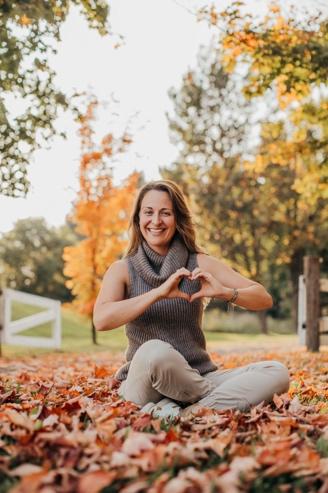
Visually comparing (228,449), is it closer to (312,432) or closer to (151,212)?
(312,432)

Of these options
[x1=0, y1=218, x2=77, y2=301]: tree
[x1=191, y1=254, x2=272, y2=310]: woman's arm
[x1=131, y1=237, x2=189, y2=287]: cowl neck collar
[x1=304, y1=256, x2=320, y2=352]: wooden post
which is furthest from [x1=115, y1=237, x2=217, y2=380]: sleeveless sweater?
[x1=0, y1=218, x2=77, y2=301]: tree

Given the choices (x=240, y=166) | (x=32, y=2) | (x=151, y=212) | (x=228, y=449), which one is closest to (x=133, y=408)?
(x=228, y=449)

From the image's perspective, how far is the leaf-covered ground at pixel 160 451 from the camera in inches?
87.9

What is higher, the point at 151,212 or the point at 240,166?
the point at 240,166

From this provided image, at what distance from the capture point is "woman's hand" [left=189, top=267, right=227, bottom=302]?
3891 mm

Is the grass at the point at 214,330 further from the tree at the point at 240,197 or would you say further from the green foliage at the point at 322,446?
the green foliage at the point at 322,446

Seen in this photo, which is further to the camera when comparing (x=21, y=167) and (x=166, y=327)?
(x=21, y=167)

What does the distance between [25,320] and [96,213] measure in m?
4.18

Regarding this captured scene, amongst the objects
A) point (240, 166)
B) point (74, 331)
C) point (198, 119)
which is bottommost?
point (74, 331)

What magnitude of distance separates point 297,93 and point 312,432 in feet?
21.6

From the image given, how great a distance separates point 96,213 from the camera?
52.0 feet

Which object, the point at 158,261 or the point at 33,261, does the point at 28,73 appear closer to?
the point at 158,261

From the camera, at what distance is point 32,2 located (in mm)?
5520

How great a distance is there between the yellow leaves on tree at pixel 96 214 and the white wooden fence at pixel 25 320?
2649 millimetres
